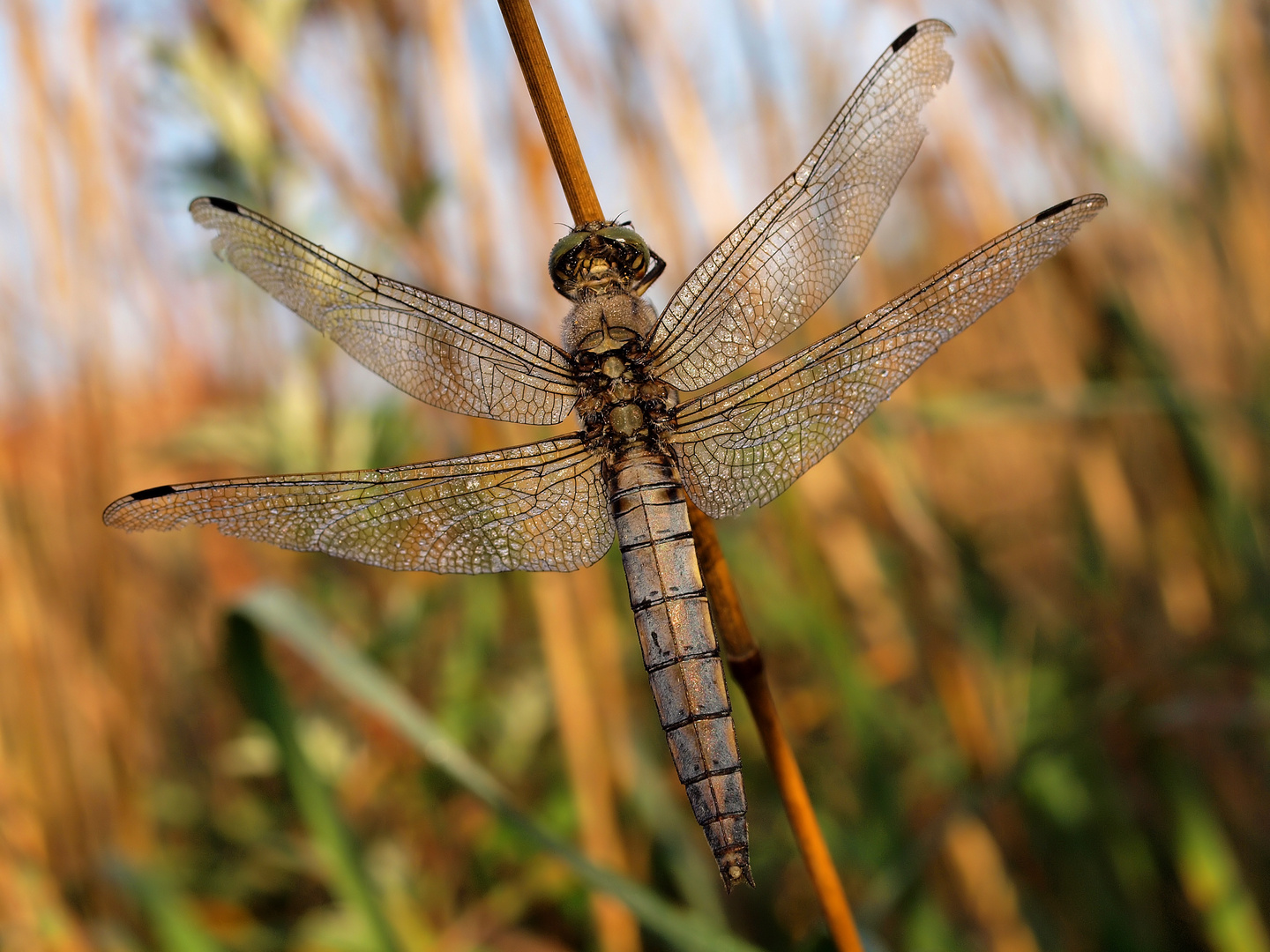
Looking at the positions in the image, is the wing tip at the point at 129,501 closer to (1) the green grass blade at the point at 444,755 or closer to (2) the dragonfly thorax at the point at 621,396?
(1) the green grass blade at the point at 444,755

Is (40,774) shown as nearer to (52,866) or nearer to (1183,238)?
(52,866)

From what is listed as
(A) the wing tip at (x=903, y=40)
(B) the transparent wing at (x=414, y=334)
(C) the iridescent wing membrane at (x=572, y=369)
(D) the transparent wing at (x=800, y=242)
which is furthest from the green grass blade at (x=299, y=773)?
(A) the wing tip at (x=903, y=40)

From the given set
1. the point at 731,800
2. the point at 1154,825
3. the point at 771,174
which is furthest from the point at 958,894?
the point at 771,174

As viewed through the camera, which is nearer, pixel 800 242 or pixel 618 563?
pixel 800 242

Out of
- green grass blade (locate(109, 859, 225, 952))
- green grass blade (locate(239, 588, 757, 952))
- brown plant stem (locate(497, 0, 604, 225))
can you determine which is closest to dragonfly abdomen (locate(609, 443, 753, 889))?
green grass blade (locate(239, 588, 757, 952))

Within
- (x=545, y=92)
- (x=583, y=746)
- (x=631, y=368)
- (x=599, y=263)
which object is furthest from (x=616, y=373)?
(x=583, y=746)

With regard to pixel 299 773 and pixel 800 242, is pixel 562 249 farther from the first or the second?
pixel 299 773
